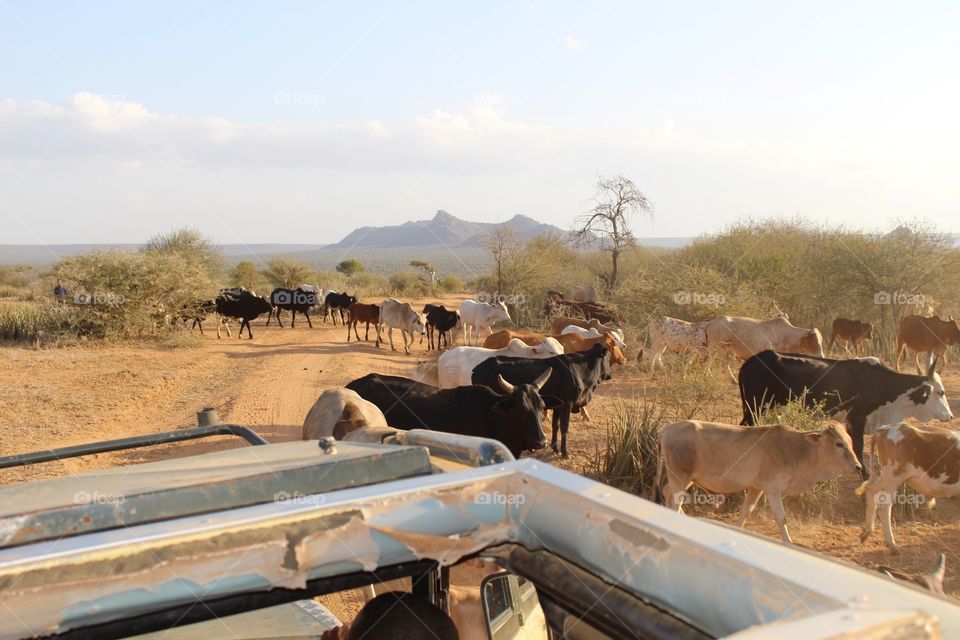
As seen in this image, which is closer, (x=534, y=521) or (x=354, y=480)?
(x=534, y=521)

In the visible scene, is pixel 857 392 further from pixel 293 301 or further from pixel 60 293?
pixel 293 301

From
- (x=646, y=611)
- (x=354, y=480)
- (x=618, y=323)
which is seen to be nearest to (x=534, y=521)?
(x=646, y=611)

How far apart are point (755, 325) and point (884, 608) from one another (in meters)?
14.8

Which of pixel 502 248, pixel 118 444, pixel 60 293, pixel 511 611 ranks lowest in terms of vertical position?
pixel 511 611

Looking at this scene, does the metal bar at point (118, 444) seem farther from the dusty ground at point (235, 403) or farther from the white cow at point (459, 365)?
the white cow at point (459, 365)

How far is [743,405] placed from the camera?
11.1m

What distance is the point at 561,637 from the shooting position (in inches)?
67.9

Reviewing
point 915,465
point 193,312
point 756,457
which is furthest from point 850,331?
point 193,312

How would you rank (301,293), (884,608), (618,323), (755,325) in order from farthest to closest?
(301,293) < (618,323) < (755,325) < (884,608)

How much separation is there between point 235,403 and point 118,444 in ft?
34.2

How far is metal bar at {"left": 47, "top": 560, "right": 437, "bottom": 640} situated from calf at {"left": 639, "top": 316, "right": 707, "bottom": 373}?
1493 centimetres

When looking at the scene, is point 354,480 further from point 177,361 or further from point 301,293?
point 301,293

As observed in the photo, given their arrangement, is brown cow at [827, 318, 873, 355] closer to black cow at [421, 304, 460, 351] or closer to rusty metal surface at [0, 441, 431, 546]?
black cow at [421, 304, 460, 351]

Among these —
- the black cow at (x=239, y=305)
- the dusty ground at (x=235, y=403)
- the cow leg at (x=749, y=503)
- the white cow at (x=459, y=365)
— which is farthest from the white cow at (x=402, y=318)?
the cow leg at (x=749, y=503)
